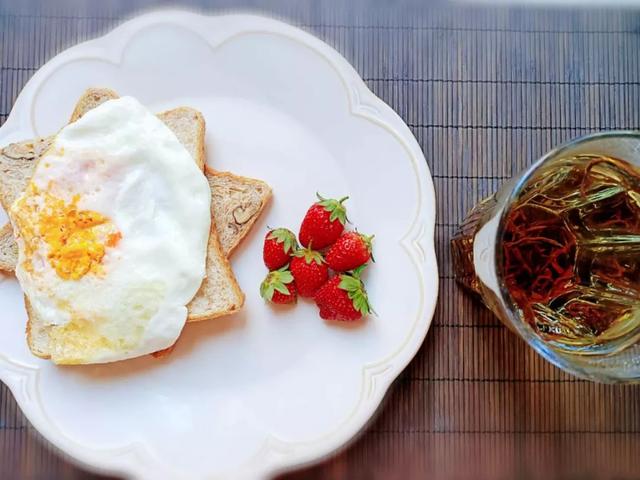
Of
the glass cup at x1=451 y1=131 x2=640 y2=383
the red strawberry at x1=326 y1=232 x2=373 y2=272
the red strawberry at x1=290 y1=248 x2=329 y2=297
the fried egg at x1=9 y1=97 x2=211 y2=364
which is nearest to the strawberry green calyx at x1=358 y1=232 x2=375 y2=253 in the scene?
the red strawberry at x1=326 y1=232 x2=373 y2=272

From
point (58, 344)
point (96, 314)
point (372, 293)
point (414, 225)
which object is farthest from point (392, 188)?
point (58, 344)

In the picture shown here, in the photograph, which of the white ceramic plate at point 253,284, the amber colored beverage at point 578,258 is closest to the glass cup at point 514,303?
the amber colored beverage at point 578,258

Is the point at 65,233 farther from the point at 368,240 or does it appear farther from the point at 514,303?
the point at 514,303

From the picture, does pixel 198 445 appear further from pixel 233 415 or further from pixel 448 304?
pixel 448 304

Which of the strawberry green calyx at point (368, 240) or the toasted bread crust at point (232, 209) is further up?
the toasted bread crust at point (232, 209)

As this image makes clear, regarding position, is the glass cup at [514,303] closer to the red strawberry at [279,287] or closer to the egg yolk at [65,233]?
the red strawberry at [279,287]

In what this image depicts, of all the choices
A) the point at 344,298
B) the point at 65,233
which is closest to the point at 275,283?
the point at 344,298
